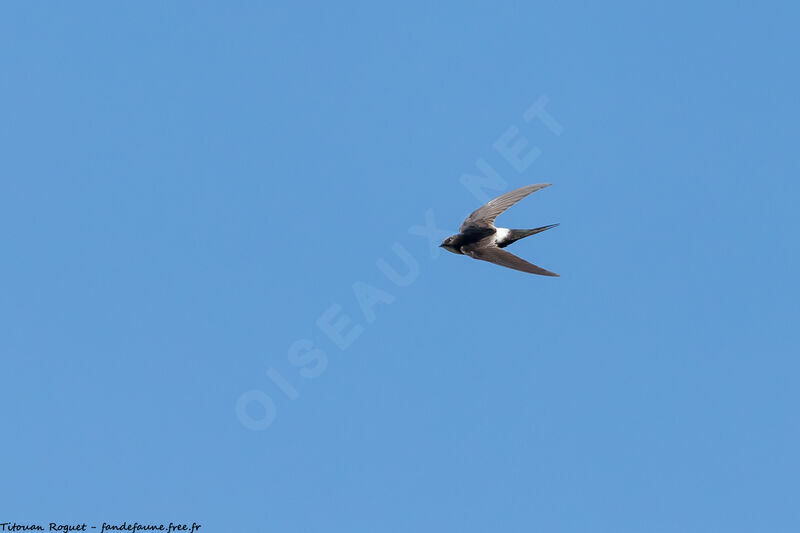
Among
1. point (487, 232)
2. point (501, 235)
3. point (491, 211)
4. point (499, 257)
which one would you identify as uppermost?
point (491, 211)

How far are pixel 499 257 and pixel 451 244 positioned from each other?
2000 mm

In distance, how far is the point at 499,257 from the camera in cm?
2183

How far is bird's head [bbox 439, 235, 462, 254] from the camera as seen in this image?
23422 mm

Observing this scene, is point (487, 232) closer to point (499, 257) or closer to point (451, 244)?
point (451, 244)

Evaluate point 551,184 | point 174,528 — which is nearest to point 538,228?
point 551,184

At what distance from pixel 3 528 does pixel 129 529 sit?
119 inches

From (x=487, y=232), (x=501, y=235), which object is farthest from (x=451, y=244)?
(x=501, y=235)

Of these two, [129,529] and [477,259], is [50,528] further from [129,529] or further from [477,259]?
[477,259]

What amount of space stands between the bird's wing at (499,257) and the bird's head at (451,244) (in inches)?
11.8

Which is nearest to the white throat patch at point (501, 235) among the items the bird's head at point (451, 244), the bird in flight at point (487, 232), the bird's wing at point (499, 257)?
the bird in flight at point (487, 232)

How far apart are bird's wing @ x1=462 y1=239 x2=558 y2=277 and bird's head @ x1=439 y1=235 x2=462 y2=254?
301 mm

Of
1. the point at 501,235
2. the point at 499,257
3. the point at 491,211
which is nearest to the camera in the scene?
the point at 499,257

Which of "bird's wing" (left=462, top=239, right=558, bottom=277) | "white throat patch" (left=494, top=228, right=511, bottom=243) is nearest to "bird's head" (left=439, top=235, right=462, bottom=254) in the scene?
"bird's wing" (left=462, top=239, right=558, bottom=277)

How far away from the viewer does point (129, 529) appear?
2230 centimetres
